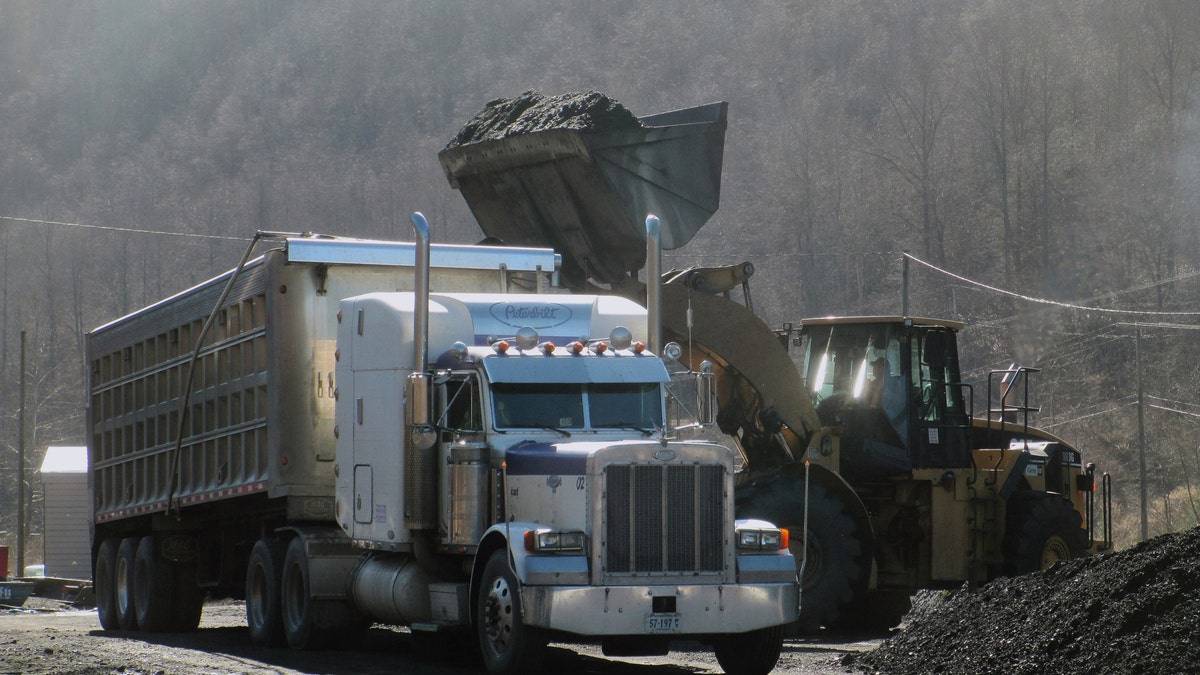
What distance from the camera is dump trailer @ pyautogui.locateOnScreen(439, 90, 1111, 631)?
54.2 ft

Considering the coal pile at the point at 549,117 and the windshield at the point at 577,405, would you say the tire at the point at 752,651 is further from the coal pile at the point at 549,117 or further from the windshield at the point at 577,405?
the coal pile at the point at 549,117

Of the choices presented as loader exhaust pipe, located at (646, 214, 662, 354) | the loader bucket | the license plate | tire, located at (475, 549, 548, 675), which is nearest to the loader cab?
the loader bucket

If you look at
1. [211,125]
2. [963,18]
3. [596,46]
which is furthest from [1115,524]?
[211,125]

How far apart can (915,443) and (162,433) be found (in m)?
8.36

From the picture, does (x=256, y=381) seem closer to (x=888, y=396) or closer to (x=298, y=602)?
(x=298, y=602)

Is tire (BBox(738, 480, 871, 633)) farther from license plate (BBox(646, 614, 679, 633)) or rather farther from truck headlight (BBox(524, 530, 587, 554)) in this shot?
→ truck headlight (BBox(524, 530, 587, 554))

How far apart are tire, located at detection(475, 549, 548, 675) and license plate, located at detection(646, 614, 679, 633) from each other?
74 cm

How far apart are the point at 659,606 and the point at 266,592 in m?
5.53

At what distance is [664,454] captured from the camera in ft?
37.2

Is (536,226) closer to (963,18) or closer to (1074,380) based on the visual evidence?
(1074,380)

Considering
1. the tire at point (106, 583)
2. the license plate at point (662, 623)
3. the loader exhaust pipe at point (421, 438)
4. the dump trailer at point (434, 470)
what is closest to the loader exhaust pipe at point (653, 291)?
the dump trailer at point (434, 470)

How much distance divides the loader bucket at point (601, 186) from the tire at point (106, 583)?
632 centimetres

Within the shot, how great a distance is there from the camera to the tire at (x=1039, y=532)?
1670 centimetres

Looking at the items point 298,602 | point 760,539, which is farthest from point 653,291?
point 298,602
